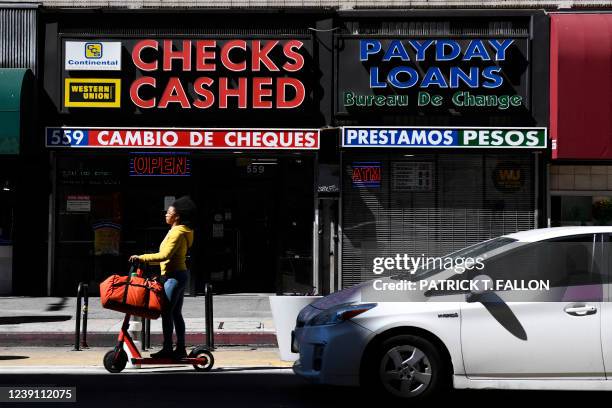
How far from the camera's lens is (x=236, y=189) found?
58.3ft

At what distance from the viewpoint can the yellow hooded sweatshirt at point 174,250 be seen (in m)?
9.15

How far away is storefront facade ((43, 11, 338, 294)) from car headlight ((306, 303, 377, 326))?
923cm

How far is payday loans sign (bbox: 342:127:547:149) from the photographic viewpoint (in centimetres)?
1662

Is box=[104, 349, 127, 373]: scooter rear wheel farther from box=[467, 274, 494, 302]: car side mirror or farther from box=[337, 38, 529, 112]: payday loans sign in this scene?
box=[337, 38, 529, 112]: payday loans sign

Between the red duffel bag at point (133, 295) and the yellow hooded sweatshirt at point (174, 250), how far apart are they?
259 mm

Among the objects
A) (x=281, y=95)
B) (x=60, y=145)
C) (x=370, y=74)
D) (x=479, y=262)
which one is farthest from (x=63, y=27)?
(x=479, y=262)

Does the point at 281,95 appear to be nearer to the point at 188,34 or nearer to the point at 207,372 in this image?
the point at 188,34

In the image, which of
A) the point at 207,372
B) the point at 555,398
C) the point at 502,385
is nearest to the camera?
the point at 502,385

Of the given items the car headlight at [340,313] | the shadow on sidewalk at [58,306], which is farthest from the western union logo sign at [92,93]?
the car headlight at [340,313]

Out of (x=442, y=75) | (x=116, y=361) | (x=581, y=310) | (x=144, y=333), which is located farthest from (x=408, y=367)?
(x=442, y=75)

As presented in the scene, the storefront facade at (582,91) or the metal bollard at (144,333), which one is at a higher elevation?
the storefront facade at (582,91)

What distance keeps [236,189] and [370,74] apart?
3484mm

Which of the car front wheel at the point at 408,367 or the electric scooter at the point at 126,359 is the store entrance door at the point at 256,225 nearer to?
the electric scooter at the point at 126,359

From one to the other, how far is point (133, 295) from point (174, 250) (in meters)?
0.67
